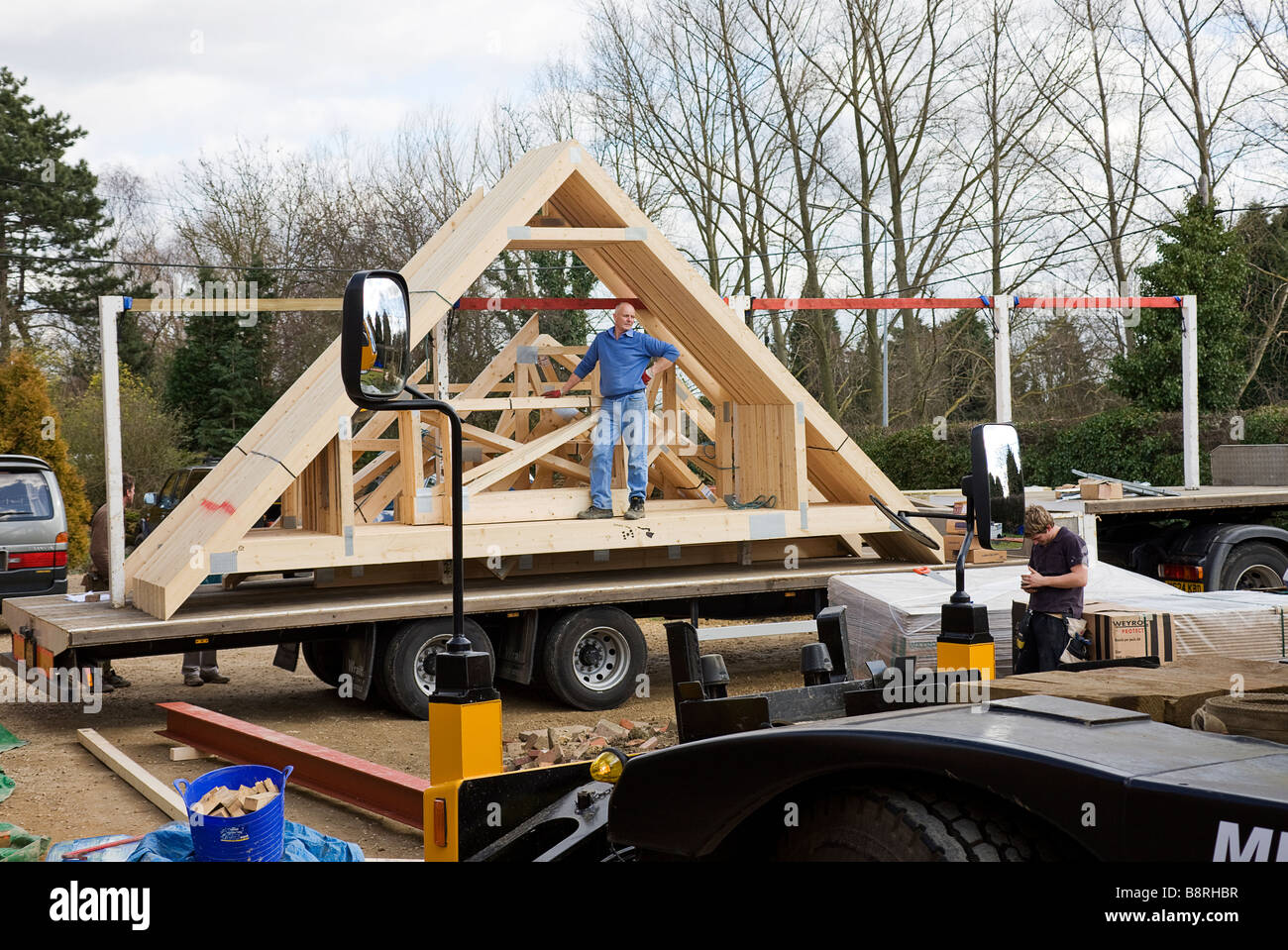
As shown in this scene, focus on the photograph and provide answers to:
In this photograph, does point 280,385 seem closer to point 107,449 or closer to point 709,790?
point 107,449

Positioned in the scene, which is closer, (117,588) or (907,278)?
(117,588)

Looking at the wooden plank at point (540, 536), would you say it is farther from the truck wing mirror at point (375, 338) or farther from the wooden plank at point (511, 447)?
the truck wing mirror at point (375, 338)

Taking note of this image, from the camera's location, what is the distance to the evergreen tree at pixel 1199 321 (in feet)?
75.0

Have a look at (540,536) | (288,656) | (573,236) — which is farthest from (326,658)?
(573,236)

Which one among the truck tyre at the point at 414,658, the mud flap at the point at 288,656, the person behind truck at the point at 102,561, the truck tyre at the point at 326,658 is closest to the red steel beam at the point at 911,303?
the truck tyre at the point at 414,658

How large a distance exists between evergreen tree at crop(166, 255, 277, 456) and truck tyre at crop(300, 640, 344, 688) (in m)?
22.9

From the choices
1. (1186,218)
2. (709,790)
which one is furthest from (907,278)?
(709,790)

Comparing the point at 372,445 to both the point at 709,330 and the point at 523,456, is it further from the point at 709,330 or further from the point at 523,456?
the point at 709,330

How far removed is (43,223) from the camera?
35.9m

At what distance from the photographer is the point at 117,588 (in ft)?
32.1

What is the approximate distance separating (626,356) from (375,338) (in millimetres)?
7298

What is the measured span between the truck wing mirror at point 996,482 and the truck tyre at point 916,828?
1.43 m
